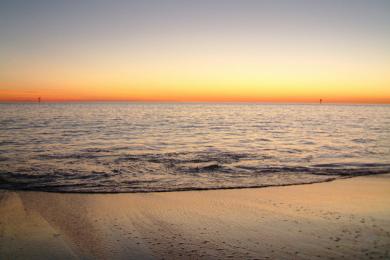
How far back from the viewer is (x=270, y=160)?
1431 centimetres

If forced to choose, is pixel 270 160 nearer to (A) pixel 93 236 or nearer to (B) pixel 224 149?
(B) pixel 224 149

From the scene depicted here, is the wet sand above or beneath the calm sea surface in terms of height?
above

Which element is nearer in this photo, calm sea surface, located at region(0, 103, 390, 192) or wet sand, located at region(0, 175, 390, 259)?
wet sand, located at region(0, 175, 390, 259)

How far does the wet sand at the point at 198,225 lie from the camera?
15.5 ft

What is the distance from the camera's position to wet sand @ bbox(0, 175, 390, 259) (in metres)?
4.74

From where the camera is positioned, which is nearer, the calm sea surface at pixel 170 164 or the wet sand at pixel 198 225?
the wet sand at pixel 198 225

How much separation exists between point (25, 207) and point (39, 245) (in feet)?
8.24

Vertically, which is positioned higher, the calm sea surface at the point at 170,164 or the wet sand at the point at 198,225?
the wet sand at the point at 198,225

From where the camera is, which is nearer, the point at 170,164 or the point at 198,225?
the point at 198,225

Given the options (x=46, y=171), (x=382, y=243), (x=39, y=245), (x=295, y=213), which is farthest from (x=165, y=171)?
(x=382, y=243)

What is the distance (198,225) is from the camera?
5895 millimetres

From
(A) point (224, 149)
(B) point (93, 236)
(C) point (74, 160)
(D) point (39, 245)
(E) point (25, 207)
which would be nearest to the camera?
(D) point (39, 245)

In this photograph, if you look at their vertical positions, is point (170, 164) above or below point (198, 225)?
below

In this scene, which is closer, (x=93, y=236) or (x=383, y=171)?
(x=93, y=236)
